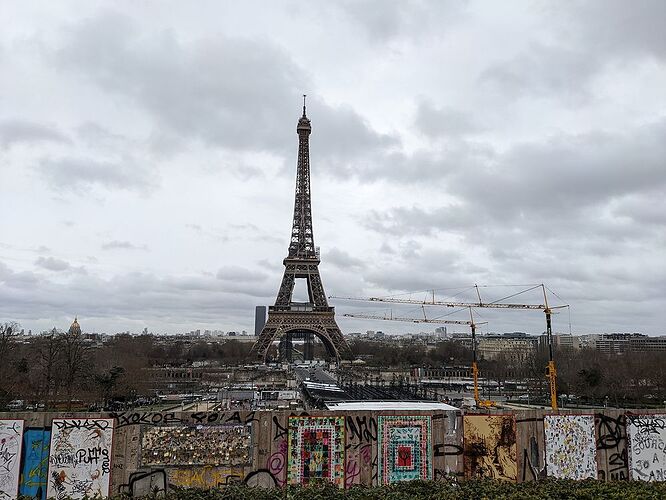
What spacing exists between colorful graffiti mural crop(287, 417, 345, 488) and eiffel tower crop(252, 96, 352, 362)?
211ft

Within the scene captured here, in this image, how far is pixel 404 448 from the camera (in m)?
11.0

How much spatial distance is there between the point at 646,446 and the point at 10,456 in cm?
1337

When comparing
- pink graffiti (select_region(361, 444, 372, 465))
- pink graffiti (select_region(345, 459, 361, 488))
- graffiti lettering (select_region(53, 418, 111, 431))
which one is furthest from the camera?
pink graffiti (select_region(361, 444, 372, 465))

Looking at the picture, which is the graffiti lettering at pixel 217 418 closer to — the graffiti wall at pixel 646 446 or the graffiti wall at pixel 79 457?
the graffiti wall at pixel 79 457

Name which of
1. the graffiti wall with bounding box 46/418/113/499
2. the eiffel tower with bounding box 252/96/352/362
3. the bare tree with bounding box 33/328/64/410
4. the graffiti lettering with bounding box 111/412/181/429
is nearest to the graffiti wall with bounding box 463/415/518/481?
the graffiti lettering with bounding box 111/412/181/429

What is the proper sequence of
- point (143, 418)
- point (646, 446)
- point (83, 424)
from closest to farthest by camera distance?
1. point (83, 424)
2. point (143, 418)
3. point (646, 446)

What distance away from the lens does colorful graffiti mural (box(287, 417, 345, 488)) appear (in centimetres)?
1049

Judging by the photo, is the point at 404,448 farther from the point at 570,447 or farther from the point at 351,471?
the point at 570,447

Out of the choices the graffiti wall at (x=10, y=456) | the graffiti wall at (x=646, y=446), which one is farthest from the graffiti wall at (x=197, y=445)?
the graffiti wall at (x=646, y=446)

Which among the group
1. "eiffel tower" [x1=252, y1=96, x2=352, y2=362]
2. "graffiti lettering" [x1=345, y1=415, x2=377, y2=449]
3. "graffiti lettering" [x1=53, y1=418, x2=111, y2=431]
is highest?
"eiffel tower" [x1=252, y1=96, x2=352, y2=362]

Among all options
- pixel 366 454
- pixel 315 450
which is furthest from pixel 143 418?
pixel 366 454

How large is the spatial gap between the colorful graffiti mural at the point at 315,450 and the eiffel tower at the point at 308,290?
64458mm

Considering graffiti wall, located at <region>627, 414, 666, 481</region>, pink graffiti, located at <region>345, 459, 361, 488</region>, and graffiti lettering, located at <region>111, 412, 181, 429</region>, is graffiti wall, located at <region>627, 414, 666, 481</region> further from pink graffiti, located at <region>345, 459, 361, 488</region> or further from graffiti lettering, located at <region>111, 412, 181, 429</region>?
graffiti lettering, located at <region>111, 412, 181, 429</region>

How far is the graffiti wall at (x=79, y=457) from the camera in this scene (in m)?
9.59
